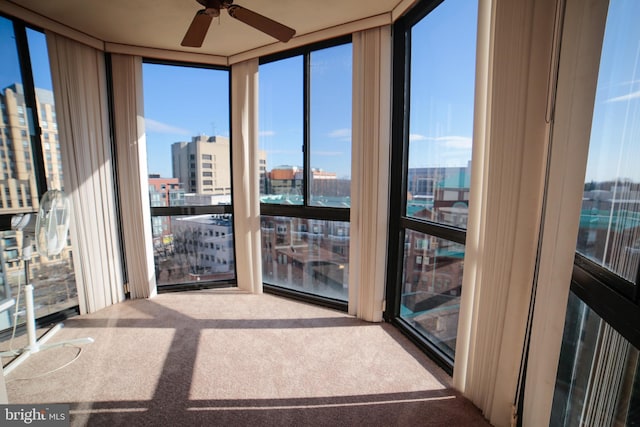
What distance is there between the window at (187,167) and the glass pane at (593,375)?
10.8ft

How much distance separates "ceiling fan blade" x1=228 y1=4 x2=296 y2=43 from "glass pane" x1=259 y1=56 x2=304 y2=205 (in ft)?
4.10

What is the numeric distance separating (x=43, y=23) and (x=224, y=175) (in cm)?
198

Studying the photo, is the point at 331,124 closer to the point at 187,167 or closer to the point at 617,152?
the point at 187,167

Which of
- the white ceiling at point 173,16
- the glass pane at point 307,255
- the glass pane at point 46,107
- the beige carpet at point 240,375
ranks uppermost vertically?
the white ceiling at point 173,16

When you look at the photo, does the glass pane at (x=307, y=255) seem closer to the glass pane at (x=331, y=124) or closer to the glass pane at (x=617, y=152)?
the glass pane at (x=331, y=124)

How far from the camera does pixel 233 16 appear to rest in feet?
5.52

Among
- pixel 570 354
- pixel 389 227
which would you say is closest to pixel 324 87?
pixel 389 227

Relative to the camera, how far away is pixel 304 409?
1.69m

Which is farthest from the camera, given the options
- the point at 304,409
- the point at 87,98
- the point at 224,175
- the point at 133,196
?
the point at 224,175

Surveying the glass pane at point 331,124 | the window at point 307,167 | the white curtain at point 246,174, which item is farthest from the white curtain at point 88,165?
the glass pane at point 331,124

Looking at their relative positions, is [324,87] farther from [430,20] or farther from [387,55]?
[430,20]

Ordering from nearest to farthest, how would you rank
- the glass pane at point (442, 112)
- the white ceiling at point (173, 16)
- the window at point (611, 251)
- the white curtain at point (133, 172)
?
the window at point (611, 251)
the glass pane at point (442, 112)
the white ceiling at point (173, 16)
the white curtain at point (133, 172)

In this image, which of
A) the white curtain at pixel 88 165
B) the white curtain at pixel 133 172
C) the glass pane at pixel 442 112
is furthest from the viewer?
the white curtain at pixel 133 172

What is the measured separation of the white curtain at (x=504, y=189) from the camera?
1274 millimetres
